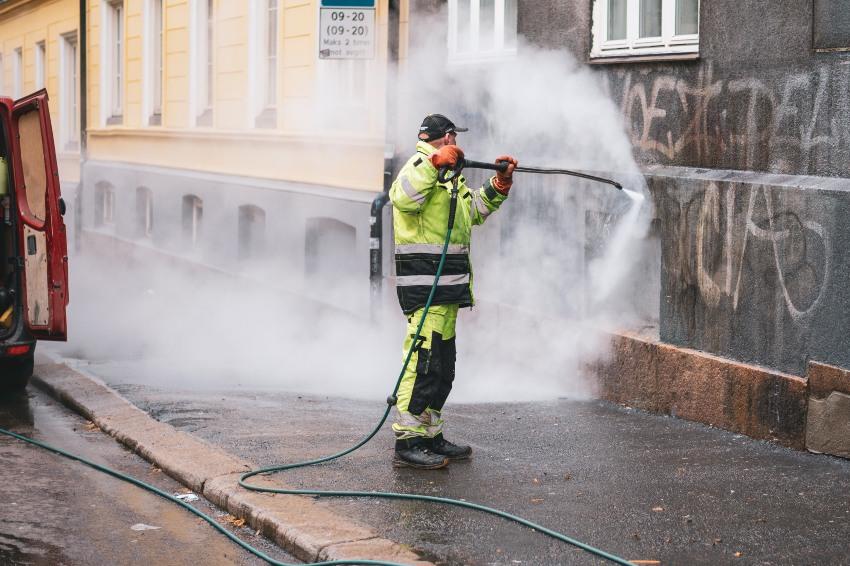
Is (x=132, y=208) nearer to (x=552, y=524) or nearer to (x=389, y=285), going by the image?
(x=389, y=285)

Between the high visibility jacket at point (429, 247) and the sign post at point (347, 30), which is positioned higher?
the sign post at point (347, 30)

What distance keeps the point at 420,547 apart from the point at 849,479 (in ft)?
7.55

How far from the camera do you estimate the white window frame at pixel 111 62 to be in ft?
68.5

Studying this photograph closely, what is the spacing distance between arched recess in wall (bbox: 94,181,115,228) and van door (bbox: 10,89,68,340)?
11.6 meters

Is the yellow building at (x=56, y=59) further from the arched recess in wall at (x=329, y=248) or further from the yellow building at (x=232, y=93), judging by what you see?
the arched recess in wall at (x=329, y=248)

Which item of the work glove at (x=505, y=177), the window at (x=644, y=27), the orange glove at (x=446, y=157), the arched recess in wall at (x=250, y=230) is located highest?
the window at (x=644, y=27)

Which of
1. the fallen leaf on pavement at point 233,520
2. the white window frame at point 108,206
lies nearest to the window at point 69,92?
the white window frame at point 108,206

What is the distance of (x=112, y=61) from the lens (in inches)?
830

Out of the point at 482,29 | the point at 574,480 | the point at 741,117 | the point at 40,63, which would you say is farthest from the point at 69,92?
the point at 574,480

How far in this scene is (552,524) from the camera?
561 cm

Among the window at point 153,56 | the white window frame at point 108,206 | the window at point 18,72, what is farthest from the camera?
the window at point 18,72

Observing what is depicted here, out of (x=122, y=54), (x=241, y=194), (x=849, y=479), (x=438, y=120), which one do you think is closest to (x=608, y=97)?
(x=438, y=120)

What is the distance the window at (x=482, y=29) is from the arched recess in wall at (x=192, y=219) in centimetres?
690

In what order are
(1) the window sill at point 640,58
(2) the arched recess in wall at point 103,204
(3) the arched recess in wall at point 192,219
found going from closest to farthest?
(1) the window sill at point 640,58
(3) the arched recess in wall at point 192,219
(2) the arched recess in wall at point 103,204
